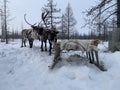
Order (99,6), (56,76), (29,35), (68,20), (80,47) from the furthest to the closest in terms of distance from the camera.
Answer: (68,20) < (99,6) < (29,35) < (80,47) < (56,76)

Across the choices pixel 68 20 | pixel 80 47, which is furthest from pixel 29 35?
pixel 68 20

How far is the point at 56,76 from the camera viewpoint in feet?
32.6

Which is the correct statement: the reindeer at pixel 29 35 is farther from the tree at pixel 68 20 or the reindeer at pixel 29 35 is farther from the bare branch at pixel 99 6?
the tree at pixel 68 20

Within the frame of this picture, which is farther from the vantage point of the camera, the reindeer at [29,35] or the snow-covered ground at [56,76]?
the reindeer at [29,35]

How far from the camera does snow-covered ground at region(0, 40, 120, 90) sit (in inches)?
364

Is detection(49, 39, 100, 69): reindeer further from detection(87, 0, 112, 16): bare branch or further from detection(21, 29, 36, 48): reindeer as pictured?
detection(87, 0, 112, 16): bare branch

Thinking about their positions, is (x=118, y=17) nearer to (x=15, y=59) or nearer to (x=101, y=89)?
(x=15, y=59)

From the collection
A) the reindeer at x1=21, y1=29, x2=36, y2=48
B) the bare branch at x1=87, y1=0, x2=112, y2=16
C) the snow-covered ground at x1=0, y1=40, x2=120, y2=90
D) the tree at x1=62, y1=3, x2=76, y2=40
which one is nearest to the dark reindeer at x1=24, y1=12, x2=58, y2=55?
the reindeer at x1=21, y1=29, x2=36, y2=48

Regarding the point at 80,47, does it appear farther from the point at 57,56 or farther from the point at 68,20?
the point at 68,20

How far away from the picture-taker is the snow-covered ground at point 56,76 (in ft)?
30.3

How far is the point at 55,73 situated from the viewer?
401 inches

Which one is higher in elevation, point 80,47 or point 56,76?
point 80,47

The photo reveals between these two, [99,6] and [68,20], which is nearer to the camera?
[99,6]

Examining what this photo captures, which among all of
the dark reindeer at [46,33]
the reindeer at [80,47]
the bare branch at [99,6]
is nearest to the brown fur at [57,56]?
the reindeer at [80,47]
